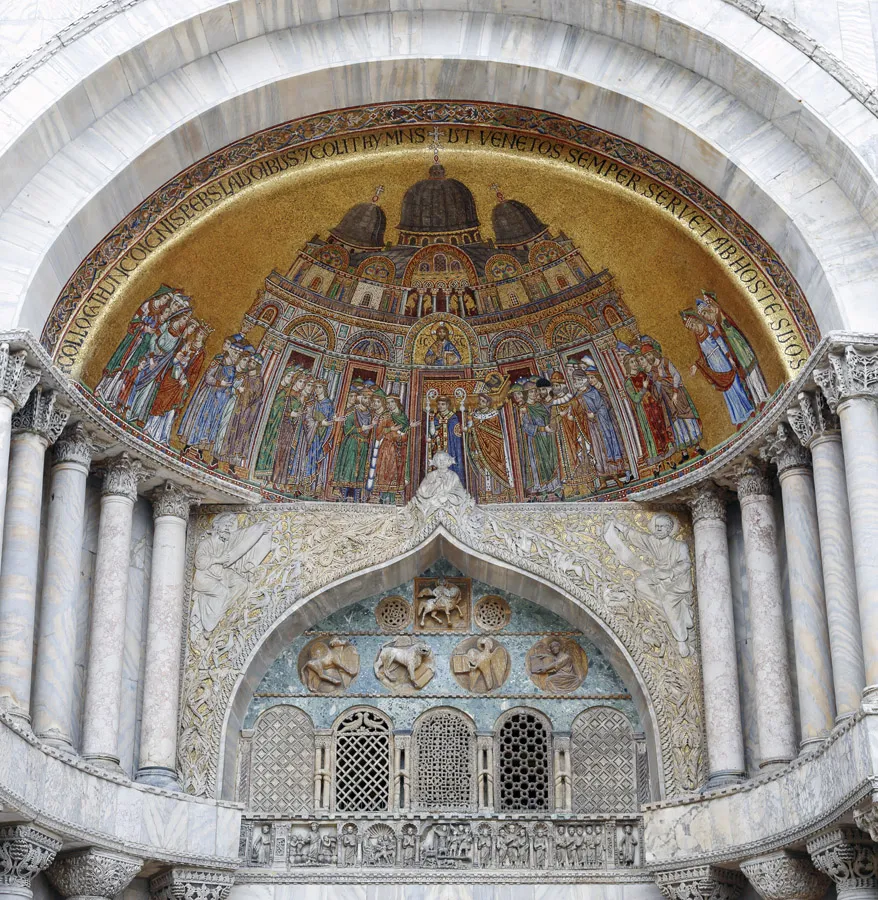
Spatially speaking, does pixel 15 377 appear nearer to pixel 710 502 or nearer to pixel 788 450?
pixel 710 502

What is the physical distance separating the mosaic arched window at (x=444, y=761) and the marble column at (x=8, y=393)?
4.76 m

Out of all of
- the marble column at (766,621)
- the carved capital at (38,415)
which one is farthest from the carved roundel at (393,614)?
the carved capital at (38,415)

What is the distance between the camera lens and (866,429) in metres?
12.5

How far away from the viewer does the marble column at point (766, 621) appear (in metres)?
13.6

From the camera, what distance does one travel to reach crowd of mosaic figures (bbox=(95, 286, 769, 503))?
1470 cm

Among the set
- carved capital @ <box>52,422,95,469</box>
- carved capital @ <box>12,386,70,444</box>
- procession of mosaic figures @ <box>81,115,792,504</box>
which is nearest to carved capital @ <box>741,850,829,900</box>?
procession of mosaic figures @ <box>81,115,792,504</box>

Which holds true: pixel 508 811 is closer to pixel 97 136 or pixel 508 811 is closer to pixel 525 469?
pixel 525 469

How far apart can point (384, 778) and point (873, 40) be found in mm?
7946

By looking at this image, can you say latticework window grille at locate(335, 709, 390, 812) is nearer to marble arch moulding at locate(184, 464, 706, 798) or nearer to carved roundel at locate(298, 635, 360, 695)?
carved roundel at locate(298, 635, 360, 695)

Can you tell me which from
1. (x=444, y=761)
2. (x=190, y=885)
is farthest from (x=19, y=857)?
(x=444, y=761)

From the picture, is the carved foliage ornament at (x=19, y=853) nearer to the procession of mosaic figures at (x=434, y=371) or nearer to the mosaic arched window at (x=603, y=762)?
the procession of mosaic figures at (x=434, y=371)

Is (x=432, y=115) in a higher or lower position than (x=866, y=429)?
higher

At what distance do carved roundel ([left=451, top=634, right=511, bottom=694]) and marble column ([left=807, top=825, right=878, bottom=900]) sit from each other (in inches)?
157

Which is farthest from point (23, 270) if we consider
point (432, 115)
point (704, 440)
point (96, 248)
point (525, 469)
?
Answer: point (704, 440)
